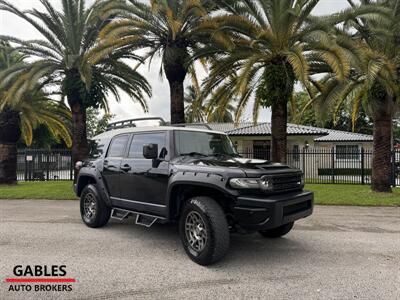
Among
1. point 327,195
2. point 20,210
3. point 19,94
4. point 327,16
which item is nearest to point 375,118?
point 327,195

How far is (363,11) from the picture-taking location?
9375 mm

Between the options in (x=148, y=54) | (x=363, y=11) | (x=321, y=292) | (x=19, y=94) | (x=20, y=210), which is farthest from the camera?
(x=148, y=54)

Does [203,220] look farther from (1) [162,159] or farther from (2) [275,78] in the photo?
(2) [275,78]

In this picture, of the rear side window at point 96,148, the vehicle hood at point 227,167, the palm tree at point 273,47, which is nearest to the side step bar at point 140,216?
the vehicle hood at point 227,167

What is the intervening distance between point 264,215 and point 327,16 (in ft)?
29.7

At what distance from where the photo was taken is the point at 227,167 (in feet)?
13.9

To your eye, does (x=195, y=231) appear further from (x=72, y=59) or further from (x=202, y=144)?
(x=72, y=59)

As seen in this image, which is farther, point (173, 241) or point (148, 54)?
point (148, 54)

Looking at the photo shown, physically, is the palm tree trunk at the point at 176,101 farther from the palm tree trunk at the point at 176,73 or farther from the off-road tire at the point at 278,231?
the off-road tire at the point at 278,231

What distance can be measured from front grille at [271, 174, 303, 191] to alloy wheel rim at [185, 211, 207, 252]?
122 cm

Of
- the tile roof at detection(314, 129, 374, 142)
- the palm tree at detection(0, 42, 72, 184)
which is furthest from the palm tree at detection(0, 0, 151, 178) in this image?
the tile roof at detection(314, 129, 374, 142)

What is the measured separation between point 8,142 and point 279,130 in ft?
44.4

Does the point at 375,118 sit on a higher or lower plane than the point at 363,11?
lower

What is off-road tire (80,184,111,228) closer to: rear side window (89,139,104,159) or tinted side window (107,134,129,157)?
rear side window (89,139,104,159)
